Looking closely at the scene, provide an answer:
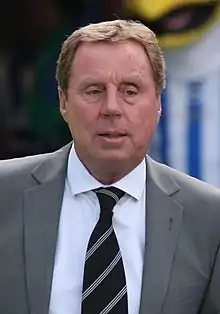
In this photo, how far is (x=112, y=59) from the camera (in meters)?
2.38

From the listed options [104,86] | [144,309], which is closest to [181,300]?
[144,309]

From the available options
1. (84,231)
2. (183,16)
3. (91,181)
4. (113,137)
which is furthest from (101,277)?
(183,16)

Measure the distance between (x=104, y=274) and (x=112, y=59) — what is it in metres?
0.61

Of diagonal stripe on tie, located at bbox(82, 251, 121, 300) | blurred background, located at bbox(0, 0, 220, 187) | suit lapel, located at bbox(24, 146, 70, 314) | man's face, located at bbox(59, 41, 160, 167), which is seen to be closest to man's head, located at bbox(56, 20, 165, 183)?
man's face, located at bbox(59, 41, 160, 167)

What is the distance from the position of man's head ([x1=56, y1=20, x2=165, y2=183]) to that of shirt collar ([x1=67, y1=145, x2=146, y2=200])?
0.07 feet

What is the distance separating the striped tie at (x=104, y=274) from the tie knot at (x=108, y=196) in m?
0.01

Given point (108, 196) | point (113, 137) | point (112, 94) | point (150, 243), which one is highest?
point (112, 94)

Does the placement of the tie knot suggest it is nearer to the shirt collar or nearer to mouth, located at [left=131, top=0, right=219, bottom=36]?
the shirt collar

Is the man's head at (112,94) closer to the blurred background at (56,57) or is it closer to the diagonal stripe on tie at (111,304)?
the diagonal stripe on tie at (111,304)

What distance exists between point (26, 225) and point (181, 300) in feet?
1.63

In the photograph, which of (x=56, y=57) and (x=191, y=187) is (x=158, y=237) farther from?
(x=56, y=57)

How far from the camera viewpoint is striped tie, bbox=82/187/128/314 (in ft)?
7.79

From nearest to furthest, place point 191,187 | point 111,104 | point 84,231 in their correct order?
point 111,104 < point 84,231 < point 191,187

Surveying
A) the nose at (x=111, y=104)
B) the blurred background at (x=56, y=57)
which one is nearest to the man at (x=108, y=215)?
the nose at (x=111, y=104)
